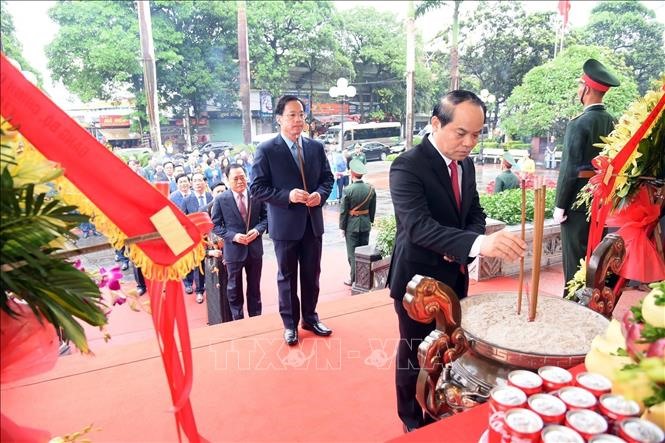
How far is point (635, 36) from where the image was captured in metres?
7.36

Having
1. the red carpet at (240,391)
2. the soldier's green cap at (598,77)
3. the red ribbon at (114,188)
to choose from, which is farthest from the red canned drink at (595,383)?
the soldier's green cap at (598,77)

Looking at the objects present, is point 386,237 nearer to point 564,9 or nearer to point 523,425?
point 523,425

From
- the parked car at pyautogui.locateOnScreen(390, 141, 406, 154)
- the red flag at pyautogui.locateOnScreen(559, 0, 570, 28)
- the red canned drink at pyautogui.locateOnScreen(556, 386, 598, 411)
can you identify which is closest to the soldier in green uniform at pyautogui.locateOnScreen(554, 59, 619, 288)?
the red canned drink at pyautogui.locateOnScreen(556, 386, 598, 411)

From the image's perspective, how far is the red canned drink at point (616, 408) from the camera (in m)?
0.60

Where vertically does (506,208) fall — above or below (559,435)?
below

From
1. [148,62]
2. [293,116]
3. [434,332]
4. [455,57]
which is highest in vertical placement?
[455,57]

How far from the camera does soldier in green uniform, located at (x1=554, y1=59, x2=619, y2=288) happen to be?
250 centimetres

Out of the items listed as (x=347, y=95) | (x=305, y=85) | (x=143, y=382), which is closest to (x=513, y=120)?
(x=347, y=95)

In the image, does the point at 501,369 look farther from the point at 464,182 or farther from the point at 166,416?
the point at 166,416

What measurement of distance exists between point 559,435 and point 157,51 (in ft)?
23.6

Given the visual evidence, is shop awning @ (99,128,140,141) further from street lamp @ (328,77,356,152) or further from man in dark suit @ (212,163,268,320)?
man in dark suit @ (212,163,268,320)

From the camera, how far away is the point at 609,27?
767 cm

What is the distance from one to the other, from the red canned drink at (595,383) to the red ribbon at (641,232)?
45.7 inches

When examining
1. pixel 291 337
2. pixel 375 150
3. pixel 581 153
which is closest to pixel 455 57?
pixel 375 150
